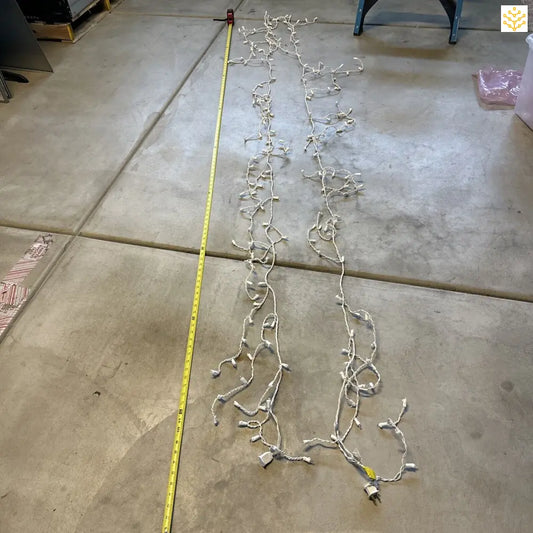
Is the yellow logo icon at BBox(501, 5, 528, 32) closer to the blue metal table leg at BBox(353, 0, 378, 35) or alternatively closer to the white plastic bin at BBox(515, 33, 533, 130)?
the blue metal table leg at BBox(353, 0, 378, 35)

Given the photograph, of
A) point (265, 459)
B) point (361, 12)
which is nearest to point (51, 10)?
point (361, 12)

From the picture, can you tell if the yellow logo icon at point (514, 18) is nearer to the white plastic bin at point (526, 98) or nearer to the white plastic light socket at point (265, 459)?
the white plastic bin at point (526, 98)

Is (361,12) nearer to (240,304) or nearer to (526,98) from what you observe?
(526,98)

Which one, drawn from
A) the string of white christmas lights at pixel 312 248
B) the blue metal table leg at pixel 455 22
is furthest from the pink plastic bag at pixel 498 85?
the string of white christmas lights at pixel 312 248

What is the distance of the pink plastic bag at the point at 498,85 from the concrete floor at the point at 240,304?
0.11m

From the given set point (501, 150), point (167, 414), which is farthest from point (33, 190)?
point (501, 150)

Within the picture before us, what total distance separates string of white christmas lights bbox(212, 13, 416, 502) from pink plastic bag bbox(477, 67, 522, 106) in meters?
0.85

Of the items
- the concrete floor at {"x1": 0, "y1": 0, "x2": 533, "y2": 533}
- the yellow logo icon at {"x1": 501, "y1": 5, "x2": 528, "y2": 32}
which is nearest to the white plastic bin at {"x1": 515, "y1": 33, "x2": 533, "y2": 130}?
the concrete floor at {"x1": 0, "y1": 0, "x2": 533, "y2": 533}

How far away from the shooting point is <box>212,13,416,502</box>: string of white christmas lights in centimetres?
138

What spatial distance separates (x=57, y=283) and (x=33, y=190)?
2.41 ft

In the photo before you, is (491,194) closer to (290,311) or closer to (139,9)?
(290,311)

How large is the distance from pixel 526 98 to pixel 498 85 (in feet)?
1.27

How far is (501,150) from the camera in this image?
2.42 metres

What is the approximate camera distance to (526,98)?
99.6 inches
